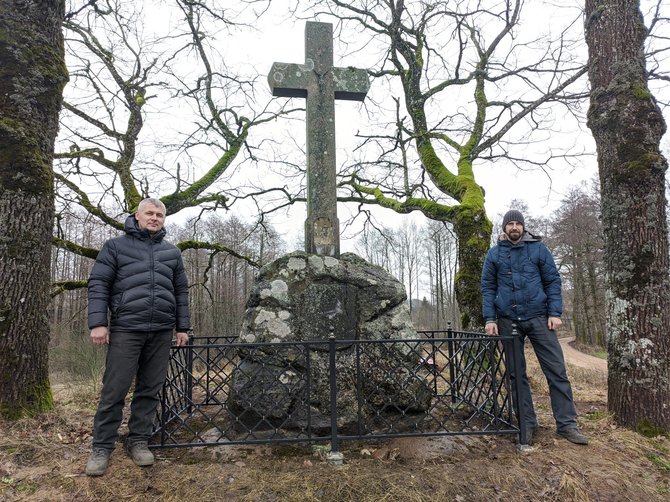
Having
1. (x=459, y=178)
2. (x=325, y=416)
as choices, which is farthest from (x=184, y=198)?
(x=325, y=416)

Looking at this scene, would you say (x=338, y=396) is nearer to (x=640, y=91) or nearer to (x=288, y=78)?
(x=288, y=78)

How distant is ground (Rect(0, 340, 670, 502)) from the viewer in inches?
110

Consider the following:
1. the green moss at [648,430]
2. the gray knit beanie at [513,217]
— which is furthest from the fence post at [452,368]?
the green moss at [648,430]

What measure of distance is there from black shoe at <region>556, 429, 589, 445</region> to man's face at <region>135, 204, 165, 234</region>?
156 inches

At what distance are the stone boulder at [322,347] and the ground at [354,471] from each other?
0.35 m

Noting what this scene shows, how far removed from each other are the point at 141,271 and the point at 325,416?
204 centimetres

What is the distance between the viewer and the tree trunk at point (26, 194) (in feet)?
11.8

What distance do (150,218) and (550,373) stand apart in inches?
149

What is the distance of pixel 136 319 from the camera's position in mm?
3176

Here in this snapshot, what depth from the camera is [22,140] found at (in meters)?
3.79

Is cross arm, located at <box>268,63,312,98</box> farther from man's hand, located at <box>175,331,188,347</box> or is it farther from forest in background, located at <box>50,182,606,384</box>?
forest in background, located at <box>50,182,606,384</box>

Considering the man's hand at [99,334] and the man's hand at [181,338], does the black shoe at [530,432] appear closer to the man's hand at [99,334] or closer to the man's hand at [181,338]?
the man's hand at [181,338]

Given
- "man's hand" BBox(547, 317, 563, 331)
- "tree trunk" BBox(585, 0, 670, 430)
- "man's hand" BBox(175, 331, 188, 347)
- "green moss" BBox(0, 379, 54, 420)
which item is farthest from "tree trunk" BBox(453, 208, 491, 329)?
"green moss" BBox(0, 379, 54, 420)

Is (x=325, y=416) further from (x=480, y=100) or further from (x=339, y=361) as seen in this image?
(x=480, y=100)
